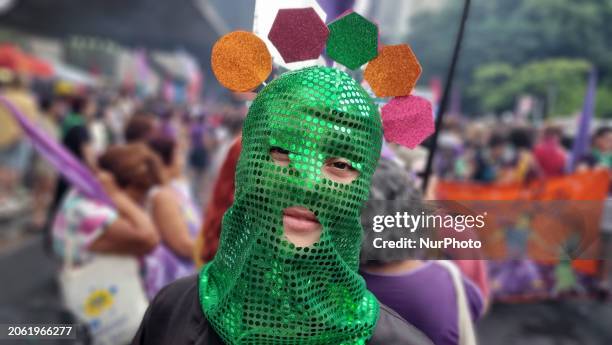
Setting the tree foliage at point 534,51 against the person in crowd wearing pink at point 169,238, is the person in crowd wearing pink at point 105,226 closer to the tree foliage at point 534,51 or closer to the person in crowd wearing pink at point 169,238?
the person in crowd wearing pink at point 169,238

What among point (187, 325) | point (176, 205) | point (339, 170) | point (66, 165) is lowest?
point (176, 205)

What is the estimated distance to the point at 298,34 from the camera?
126 cm

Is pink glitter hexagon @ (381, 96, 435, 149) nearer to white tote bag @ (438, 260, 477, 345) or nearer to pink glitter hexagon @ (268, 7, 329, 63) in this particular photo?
pink glitter hexagon @ (268, 7, 329, 63)

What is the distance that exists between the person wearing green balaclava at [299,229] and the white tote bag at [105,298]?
1.59 m

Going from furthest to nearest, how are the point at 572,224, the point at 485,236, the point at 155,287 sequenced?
the point at 155,287, the point at 572,224, the point at 485,236

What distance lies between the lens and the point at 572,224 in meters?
1.57

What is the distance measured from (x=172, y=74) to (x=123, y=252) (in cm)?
3579

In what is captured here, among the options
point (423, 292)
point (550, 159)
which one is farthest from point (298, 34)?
point (550, 159)

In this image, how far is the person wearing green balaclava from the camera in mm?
1083

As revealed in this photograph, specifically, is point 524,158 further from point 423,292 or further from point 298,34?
point 298,34

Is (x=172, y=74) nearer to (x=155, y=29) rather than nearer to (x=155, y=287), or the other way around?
(x=155, y=29)

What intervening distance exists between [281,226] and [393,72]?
480 mm

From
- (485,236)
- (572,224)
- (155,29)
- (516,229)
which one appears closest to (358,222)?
(485,236)

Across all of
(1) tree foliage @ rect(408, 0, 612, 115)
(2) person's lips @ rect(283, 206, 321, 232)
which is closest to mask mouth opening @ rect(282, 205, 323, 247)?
(2) person's lips @ rect(283, 206, 321, 232)
